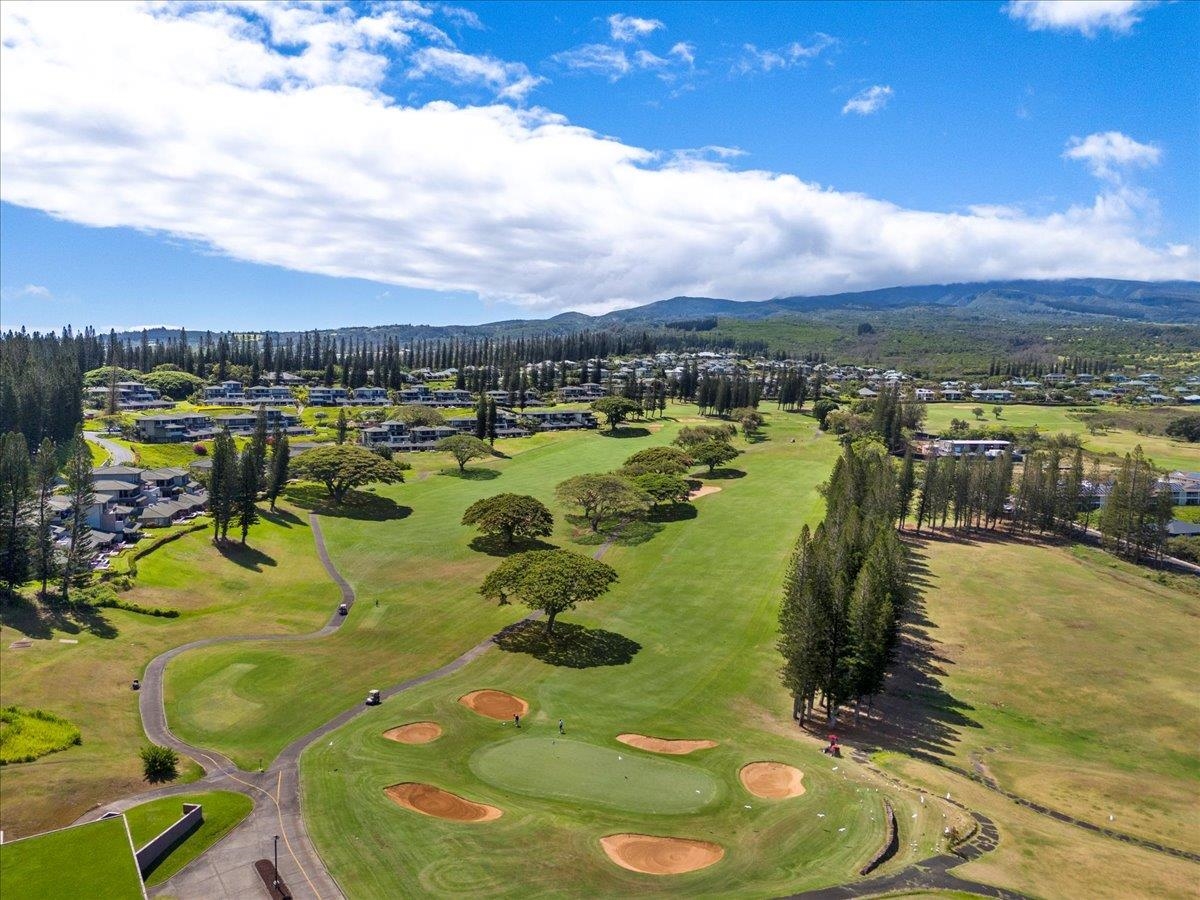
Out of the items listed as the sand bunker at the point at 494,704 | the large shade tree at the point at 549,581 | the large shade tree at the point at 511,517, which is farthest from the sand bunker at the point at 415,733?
the large shade tree at the point at 511,517

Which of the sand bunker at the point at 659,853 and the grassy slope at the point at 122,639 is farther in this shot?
the grassy slope at the point at 122,639

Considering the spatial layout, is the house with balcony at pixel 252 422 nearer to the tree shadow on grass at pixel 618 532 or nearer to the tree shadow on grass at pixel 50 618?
the tree shadow on grass at pixel 618 532

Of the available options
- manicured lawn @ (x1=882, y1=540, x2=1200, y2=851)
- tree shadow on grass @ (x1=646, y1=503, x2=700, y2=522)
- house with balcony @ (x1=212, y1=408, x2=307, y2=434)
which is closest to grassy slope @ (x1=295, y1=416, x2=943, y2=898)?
manicured lawn @ (x1=882, y1=540, x2=1200, y2=851)

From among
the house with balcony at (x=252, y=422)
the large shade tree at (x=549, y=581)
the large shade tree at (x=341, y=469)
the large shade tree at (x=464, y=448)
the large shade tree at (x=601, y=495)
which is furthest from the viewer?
the house with balcony at (x=252, y=422)

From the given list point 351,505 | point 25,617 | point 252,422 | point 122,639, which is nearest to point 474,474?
point 351,505

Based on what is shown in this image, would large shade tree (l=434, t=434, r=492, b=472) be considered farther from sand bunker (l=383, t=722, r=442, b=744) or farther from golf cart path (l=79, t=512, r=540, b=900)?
sand bunker (l=383, t=722, r=442, b=744)

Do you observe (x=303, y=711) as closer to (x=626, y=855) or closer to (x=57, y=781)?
(x=57, y=781)

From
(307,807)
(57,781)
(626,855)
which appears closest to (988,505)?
(626,855)
